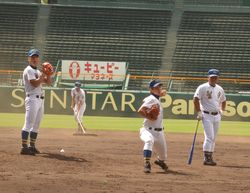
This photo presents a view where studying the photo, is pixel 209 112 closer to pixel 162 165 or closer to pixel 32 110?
pixel 162 165

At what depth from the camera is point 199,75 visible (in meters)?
41.7

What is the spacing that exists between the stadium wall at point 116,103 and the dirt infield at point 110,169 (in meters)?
12.7

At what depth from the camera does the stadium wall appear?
3344 cm

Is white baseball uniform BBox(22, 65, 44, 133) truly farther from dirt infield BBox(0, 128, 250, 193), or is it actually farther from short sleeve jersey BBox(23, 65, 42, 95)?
dirt infield BBox(0, 128, 250, 193)

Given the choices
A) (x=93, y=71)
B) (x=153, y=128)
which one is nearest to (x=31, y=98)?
(x=153, y=128)

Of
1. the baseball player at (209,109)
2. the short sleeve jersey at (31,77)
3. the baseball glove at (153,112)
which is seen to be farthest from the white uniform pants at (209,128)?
the short sleeve jersey at (31,77)

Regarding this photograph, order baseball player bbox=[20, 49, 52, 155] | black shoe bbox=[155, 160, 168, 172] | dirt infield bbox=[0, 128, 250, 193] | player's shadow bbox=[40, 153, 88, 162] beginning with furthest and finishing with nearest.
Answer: baseball player bbox=[20, 49, 52, 155] < player's shadow bbox=[40, 153, 88, 162] < black shoe bbox=[155, 160, 168, 172] < dirt infield bbox=[0, 128, 250, 193]

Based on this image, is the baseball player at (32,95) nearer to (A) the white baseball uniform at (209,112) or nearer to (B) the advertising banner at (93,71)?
(A) the white baseball uniform at (209,112)

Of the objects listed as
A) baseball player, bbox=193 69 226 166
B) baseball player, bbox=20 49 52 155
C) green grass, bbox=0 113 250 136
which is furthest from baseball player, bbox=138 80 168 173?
green grass, bbox=0 113 250 136

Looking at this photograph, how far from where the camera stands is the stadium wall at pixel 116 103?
110 feet

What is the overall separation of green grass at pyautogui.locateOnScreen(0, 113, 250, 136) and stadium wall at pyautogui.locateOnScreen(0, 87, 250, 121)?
0.72 meters

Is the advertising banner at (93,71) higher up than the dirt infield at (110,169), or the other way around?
the advertising banner at (93,71)

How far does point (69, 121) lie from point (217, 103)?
51.0 feet

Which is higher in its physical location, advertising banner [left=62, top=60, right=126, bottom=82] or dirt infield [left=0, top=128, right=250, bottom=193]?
advertising banner [left=62, top=60, right=126, bottom=82]
